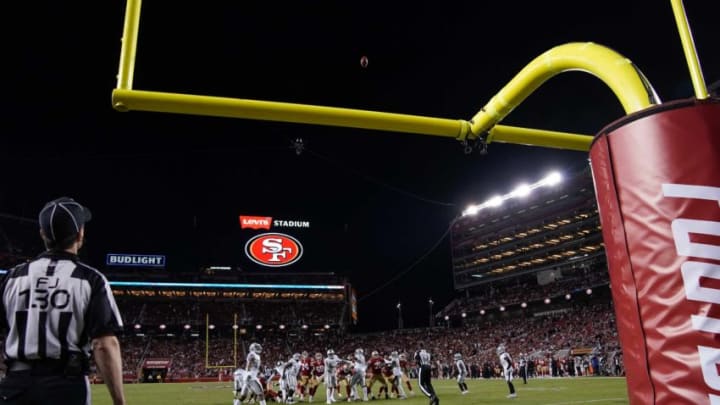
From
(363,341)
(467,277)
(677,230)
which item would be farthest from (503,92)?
(467,277)

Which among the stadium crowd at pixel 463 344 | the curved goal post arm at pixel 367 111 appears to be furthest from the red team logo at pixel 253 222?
the curved goal post arm at pixel 367 111

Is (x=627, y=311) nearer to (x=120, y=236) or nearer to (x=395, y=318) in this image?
(x=120, y=236)

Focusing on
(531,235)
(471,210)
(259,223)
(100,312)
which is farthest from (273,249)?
(100,312)

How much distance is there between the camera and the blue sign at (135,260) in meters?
59.4

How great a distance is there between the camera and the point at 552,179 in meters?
64.2

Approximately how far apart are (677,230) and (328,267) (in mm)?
64735

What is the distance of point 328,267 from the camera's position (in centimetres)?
6594

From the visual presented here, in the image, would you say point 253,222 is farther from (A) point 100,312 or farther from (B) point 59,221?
(A) point 100,312

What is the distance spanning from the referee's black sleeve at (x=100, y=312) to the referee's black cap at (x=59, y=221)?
0.84ft

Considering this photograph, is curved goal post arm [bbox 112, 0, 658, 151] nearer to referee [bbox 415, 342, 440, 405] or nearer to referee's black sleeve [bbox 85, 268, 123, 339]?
referee's black sleeve [bbox 85, 268, 123, 339]

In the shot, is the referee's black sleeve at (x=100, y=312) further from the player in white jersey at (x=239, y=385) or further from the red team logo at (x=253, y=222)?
the red team logo at (x=253, y=222)

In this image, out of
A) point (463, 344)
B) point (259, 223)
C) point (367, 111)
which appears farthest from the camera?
point (259, 223)

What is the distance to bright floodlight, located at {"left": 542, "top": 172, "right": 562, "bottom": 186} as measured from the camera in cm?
6316

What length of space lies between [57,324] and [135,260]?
2475 inches
